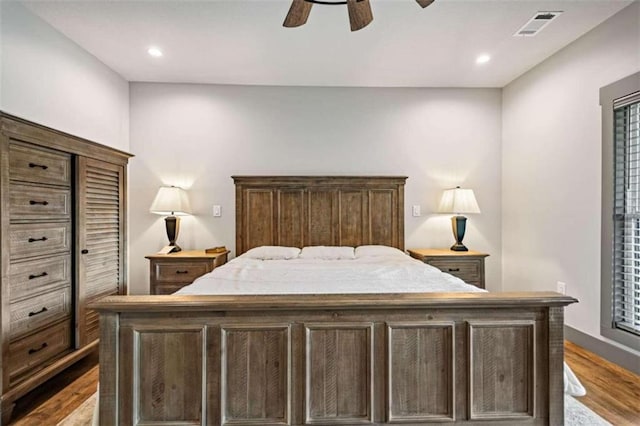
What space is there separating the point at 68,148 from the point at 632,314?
4361 mm

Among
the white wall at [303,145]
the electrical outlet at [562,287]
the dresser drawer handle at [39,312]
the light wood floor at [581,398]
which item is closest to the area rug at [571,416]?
the light wood floor at [581,398]

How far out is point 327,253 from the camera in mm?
3500

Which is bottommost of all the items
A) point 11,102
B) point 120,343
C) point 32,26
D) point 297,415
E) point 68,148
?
point 297,415

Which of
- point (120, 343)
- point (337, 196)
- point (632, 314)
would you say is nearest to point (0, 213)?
point (120, 343)

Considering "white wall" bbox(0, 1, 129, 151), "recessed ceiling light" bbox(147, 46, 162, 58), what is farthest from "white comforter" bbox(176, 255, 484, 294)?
"recessed ceiling light" bbox(147, 46, 162, 58)

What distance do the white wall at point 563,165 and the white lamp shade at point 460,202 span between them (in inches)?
21.5

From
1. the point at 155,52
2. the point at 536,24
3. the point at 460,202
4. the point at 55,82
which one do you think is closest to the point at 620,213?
the point at 460,202

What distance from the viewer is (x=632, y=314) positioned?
261cm

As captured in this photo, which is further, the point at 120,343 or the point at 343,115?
the point at 343,115

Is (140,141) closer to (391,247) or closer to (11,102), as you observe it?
(11,102)

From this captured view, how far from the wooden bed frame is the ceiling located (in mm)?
2062

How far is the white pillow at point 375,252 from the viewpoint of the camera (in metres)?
3.46

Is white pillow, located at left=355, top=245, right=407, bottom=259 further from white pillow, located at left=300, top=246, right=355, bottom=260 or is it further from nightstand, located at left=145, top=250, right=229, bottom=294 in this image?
nightstand, located at left=145, top=250, right=229, bottom=294

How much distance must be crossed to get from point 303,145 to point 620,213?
293cm
